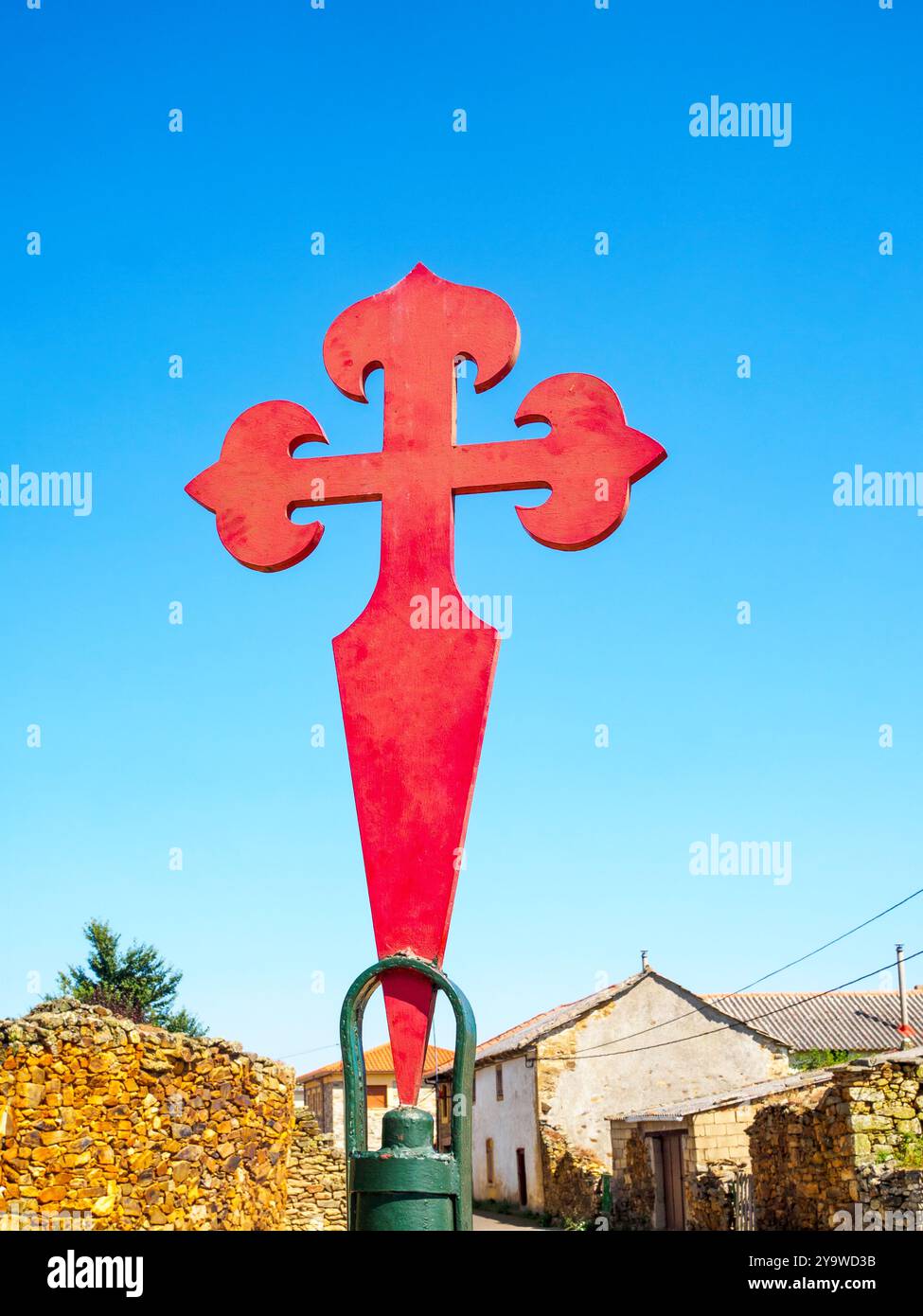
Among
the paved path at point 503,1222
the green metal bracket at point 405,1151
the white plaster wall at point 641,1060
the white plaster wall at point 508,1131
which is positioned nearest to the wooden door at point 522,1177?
the white plaster wall at point 508,1131

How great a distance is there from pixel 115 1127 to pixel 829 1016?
1355 inches

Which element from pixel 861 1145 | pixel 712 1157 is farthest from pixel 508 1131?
pixel 861 1145

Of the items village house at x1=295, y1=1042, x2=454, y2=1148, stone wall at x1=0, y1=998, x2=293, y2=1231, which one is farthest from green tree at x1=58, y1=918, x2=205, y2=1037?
stone wall at x1=0, y1=998, x2=293, y2=1231

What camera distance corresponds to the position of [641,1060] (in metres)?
29.4

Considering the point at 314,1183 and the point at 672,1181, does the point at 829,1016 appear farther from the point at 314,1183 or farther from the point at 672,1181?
the point at 314,1183

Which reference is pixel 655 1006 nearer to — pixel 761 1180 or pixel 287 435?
pixel 761 1180

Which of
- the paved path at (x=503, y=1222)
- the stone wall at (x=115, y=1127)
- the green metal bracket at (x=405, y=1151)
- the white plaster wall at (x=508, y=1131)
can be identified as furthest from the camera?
the white plaster wall at (x=508, y=1131)

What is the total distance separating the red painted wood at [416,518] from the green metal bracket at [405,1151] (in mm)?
81

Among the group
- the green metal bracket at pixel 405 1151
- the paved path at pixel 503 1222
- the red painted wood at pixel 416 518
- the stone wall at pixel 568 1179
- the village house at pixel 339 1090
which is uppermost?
the red painted wood at pixel 416 518

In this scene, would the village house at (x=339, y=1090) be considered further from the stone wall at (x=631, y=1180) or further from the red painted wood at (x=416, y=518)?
the red painted wood at (x=416, y=518)

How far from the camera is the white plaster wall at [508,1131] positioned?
29375 mm

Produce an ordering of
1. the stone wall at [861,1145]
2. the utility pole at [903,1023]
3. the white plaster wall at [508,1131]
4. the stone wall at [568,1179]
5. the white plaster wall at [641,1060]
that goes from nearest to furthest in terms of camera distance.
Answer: the stone wall at [861,1145], the stone wall at [568,1179], the white plaster wall at [641,1060], the white plaster wall at [508,1131], the utility pole at [903,1023]
